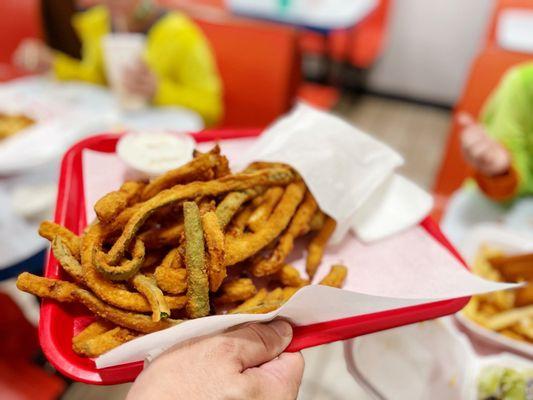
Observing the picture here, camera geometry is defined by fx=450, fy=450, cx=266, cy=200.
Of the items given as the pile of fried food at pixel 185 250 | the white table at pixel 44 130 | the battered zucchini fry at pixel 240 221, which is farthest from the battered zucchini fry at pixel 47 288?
the white table at pixel 44 130

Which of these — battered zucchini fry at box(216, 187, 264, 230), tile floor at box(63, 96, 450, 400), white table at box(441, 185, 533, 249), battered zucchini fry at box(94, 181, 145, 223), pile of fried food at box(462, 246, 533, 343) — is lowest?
tile floor at box(63, 96, 450, 400)

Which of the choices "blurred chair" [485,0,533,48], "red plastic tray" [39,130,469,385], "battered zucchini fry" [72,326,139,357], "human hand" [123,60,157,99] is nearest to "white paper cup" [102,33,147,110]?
"human hand" [123,60,157,99]

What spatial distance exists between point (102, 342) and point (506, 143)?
187 cm

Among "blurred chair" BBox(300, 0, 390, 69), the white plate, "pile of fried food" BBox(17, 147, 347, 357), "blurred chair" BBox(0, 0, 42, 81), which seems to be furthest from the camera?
"blurred chair" BBox(300, 0, 390, 69)

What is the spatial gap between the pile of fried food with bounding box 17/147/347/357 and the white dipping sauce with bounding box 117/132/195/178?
0.14 meters

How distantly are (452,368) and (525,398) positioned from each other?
0.17m

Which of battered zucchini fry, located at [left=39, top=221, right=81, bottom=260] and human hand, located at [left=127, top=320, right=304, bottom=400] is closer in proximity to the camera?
human hand, located at [left=127, top=320, right=304, bottom=400]

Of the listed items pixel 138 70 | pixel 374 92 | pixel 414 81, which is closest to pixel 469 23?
pixel 414 81

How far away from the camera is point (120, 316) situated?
0.81m

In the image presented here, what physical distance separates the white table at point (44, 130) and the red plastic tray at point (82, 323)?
63 cm

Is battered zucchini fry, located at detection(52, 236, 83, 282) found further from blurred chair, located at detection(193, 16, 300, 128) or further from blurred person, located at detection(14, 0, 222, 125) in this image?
blurred chair, located at detection(193, 16, 300, 128)

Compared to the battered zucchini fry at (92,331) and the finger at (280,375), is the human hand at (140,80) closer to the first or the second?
the battered zucchini fry at (92,331)

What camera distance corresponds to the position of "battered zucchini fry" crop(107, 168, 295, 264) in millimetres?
848

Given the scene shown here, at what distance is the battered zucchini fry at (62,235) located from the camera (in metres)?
0.90
